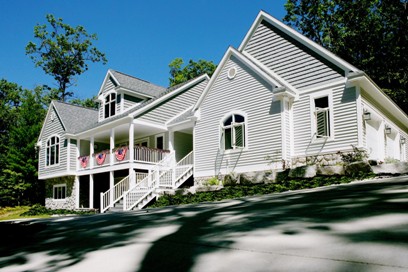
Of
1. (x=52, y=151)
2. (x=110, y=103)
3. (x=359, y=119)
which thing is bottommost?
(x=52, y=151)

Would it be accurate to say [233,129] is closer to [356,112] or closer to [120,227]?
[356,112]

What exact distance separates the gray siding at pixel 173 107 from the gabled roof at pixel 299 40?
19.1ft

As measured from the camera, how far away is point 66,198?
77.5 feet

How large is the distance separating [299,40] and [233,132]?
14.7 ft

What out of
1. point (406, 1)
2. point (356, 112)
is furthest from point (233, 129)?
point (406, 1)

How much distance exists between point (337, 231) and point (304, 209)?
3.51 ft

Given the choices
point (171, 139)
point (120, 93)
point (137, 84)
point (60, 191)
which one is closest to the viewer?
point (171, 139)

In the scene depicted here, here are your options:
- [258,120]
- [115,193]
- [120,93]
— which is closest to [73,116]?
[120,93]

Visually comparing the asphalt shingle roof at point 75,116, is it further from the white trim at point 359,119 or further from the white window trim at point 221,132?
the white trim at point 359,119

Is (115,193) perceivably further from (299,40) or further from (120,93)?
(299,40)

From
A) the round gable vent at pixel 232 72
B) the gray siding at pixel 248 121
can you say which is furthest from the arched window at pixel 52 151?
the round gable vent at pixel 232 72

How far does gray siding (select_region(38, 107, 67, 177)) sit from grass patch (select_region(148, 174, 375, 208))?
1115 centimetres

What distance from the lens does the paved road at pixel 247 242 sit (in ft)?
7.27

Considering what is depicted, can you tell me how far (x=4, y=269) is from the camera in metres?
2.90
